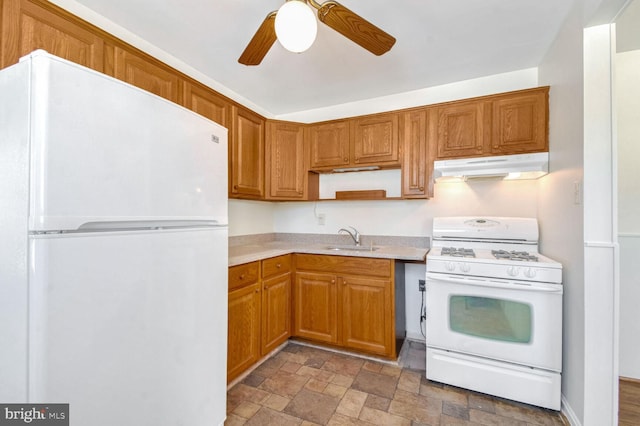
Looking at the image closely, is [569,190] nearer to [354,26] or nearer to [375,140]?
[375,140]

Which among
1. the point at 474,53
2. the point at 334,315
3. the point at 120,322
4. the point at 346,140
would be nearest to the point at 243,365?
the point at 334,315

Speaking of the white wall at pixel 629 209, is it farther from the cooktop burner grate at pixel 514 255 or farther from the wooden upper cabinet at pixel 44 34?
the wooden upper cabinet at pixel 44 34

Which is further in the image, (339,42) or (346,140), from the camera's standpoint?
(346,140)

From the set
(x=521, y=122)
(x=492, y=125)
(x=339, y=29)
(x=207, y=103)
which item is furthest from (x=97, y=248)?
(x=521, y=122)

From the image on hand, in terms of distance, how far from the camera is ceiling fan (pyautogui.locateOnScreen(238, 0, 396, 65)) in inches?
47.7

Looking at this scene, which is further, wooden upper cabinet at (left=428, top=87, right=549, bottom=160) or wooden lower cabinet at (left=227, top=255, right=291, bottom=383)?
wooden upper cabinet at (left=428, top=87, right=549, bottom=160)

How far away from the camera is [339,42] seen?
6.20 ft

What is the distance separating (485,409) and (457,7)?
2502 mm

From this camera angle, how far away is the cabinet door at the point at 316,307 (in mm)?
2367

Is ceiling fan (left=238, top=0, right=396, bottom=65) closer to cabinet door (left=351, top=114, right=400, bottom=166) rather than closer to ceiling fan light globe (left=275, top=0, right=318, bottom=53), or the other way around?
ceiling fan light globe (left=275, top=0, right=318, bottom=53)

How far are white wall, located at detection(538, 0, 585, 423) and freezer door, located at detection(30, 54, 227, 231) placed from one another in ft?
6.86

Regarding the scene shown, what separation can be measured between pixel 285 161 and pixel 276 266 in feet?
3.53

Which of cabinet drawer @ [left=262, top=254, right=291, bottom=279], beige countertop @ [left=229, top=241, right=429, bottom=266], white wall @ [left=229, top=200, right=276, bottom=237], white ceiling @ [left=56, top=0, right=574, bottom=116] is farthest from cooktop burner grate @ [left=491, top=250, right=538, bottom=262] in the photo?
white wall @ [left=229, top=200, right=276, bottom=237]

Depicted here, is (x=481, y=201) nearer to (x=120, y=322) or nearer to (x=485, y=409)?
A: (x=485, y=409)
